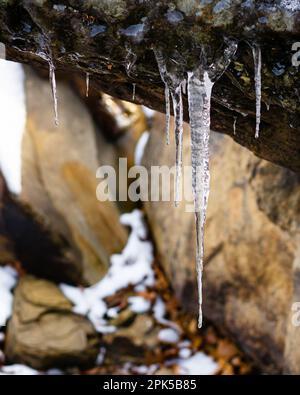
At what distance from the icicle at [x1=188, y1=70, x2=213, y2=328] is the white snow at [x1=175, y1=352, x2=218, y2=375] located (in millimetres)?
2550

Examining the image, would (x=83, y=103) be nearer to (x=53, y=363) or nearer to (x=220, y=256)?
(x=220, y=256)

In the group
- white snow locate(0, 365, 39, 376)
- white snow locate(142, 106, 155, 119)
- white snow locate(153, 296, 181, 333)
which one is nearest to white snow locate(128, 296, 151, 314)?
white snow locate(153, 296, 181, 333)

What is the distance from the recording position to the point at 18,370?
453 centimetres

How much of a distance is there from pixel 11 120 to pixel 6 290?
169cm

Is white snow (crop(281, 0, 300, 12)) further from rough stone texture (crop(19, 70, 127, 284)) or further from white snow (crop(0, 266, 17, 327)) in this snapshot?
white snow (crop(0, 266, 17, 327))

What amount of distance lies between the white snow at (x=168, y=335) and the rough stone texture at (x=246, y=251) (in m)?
0.27

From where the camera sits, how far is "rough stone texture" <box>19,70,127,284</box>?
5082 mm

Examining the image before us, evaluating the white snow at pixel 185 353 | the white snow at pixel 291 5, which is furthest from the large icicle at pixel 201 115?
the white snow at pixel 185 353

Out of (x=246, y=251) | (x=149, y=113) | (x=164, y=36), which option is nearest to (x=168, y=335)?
(x=246, y=251)

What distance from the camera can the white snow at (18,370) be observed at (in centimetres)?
447

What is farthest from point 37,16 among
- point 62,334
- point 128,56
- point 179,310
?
point 179,310

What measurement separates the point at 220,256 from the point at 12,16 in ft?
9.97

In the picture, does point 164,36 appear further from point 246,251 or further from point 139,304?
point 139,304

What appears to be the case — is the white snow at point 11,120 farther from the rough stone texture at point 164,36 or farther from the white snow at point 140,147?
the rough stone texture at point 164,36
